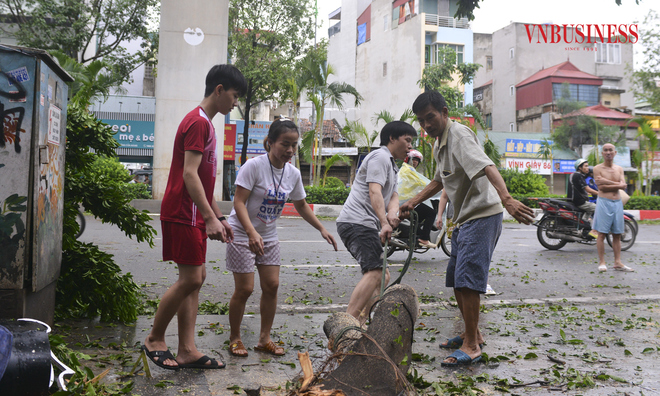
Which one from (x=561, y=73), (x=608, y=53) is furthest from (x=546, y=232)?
(x=608, y=53)

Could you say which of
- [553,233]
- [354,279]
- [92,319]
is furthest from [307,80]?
[92,319]

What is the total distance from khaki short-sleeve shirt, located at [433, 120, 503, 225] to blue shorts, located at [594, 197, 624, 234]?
5.35 m

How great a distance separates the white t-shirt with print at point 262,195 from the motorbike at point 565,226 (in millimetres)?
7984

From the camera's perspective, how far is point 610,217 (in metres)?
8.23

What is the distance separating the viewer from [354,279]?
22.7ft

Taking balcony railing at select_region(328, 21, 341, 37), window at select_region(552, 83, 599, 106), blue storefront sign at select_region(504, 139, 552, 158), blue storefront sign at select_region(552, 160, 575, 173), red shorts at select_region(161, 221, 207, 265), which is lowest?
red shorts at select_region(161, 221, 207, 265)

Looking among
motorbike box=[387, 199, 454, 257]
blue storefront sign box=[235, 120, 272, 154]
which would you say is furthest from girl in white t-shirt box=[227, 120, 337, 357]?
blue storefront sign box=[235, 120, 272, 154]

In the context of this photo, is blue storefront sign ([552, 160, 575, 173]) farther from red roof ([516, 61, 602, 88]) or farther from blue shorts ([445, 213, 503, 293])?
blue shorts ([445, 213, 503, 293])

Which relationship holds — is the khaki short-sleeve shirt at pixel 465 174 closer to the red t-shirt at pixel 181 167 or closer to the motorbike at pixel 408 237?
the red t-shirt at pixel 181 167

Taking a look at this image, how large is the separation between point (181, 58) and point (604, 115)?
3196cm

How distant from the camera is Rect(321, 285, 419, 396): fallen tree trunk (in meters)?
2.84

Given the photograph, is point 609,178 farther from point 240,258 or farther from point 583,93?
point 583,93

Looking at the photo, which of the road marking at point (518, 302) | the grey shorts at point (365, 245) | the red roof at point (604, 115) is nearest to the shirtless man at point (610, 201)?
the road marking at point (518, 302)

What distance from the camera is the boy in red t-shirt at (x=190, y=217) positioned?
120 inches
